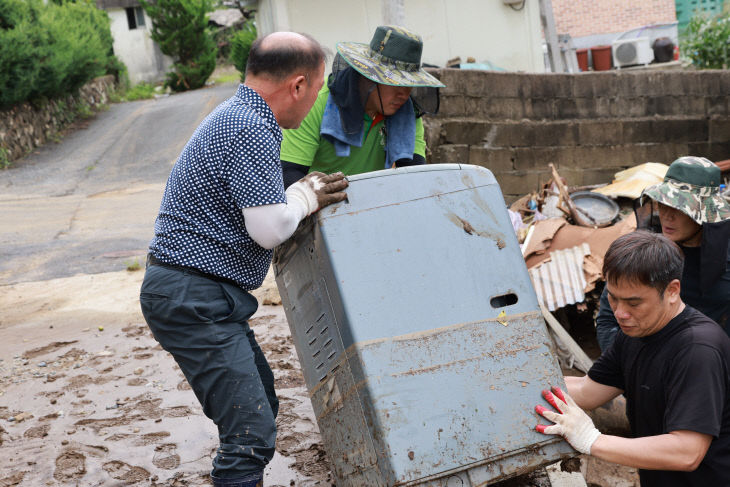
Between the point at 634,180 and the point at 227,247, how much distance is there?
481cm

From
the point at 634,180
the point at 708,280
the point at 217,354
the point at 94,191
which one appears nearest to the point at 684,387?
the point at 708,280

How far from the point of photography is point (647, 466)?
1856 millimetres

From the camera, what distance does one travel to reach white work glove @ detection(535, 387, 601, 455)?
1.92 m

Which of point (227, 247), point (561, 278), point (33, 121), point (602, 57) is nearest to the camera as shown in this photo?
point (227, 247)

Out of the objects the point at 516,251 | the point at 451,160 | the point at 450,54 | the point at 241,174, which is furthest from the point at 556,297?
the point at 450,54

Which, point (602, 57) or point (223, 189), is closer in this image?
point (223, 189)

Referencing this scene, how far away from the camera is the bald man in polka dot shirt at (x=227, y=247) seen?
1976 mm

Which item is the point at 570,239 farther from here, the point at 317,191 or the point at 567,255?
the point at 317,191

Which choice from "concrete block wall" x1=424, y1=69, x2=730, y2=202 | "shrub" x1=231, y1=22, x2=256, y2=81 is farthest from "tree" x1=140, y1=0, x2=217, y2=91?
"concrete block wall" x1=424, y1=69, x2=730, y2=202

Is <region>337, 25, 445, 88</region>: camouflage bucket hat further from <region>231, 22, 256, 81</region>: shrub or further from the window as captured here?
the window

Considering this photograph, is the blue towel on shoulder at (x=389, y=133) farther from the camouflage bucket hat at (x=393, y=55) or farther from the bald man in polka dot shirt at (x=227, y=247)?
the bald man in polka dot shirt at (x=227, y=247)

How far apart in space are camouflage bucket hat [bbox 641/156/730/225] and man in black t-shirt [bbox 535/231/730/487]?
60 centimetres

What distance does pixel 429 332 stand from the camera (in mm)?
1968

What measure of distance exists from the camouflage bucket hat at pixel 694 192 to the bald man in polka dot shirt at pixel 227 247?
125cm
